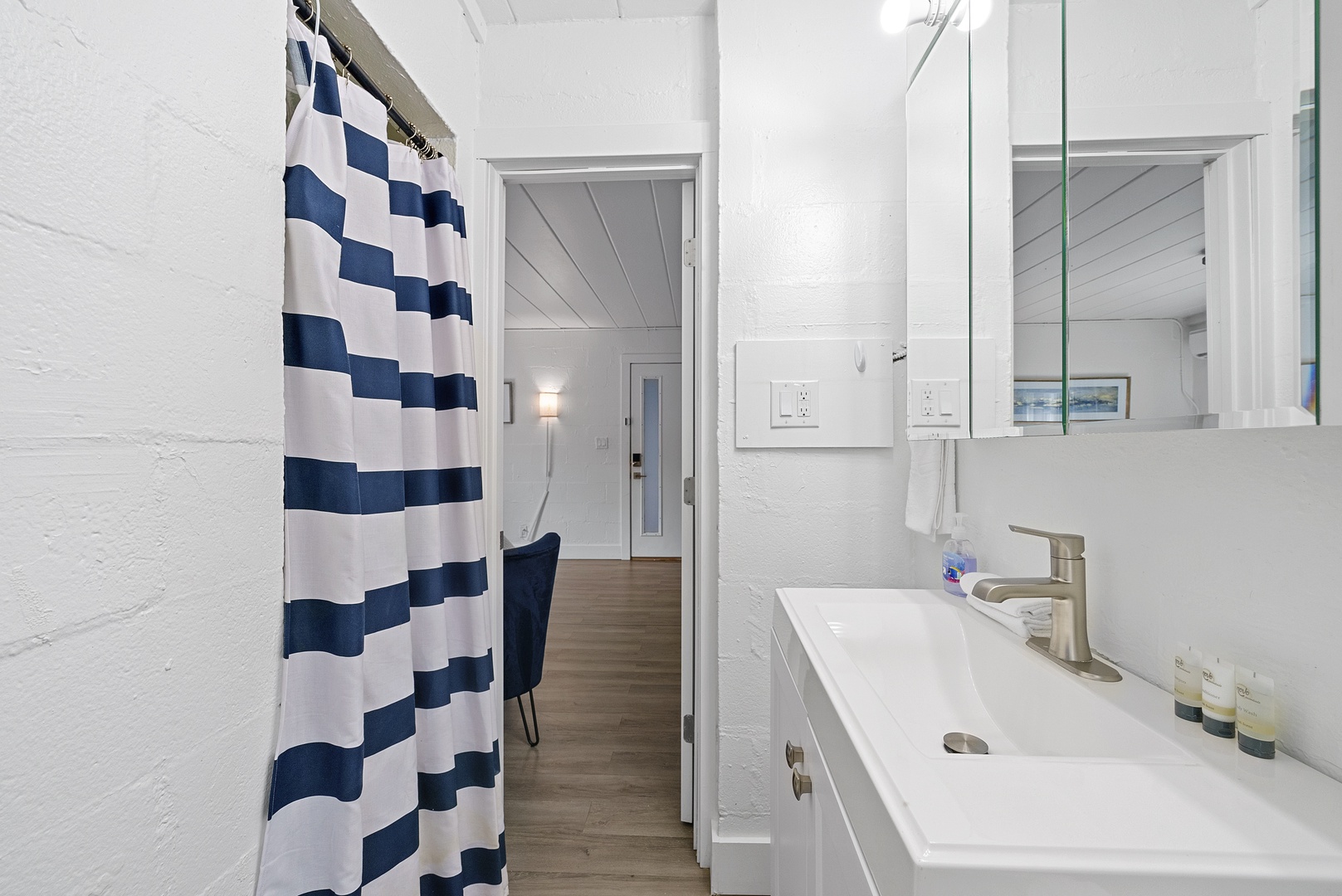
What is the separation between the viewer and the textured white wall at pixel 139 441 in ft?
1.76

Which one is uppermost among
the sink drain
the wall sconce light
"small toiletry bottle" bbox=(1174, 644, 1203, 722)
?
the wall sconce light

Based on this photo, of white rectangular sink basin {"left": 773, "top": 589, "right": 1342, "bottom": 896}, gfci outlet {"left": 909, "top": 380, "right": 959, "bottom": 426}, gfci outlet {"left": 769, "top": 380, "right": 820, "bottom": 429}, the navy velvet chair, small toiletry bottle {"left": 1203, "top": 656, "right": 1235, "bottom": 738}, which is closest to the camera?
white rectangular sink basin {"left": 773, "top": 589, "right": 1342, "bottom": 896}

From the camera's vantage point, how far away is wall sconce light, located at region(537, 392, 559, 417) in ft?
19.6

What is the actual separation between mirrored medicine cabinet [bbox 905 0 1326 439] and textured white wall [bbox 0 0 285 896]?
112 cm

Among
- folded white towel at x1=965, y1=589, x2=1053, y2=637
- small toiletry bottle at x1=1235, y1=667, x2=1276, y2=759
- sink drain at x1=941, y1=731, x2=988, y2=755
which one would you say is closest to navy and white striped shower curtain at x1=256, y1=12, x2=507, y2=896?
sink drain at x1=941, y1=731, x2=988, y2=755

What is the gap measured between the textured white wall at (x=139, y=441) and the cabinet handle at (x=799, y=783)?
0.75 meters

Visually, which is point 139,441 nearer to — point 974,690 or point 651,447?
point 974,690

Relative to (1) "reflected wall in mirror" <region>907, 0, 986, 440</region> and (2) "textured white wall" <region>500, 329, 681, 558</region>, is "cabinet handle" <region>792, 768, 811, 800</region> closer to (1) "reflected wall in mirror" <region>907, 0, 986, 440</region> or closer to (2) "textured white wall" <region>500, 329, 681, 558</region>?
(1) "reflected wall in mirror" <region>907, 0, 986, 440</region>

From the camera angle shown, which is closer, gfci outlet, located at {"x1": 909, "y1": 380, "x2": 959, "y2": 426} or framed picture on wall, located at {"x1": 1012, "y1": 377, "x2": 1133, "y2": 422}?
framed picture on wall, located at {"x1": 1012, "y1": 377, "x2": 1133, "y2": 422}

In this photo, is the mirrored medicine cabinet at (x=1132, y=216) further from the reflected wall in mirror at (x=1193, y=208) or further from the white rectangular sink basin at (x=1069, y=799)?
the white rectangular sink basin at (x=1069, y=799)

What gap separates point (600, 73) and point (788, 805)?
1826mm

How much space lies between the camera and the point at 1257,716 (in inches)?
23.8

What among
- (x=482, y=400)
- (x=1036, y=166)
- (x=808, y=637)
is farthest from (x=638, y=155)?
(x=808, y=637)

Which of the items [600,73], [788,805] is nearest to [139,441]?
[788,805]
